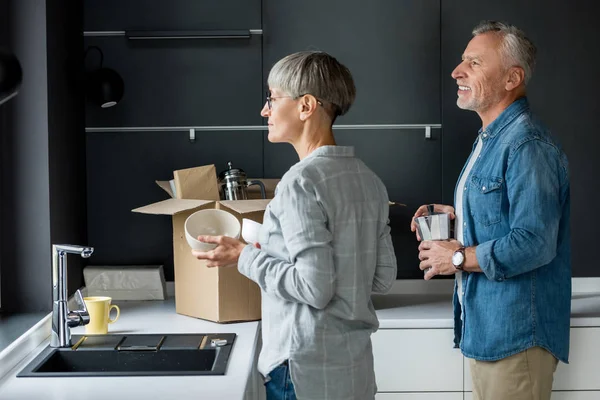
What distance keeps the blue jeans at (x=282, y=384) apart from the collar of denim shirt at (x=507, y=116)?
2.98 feet

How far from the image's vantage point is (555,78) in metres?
2.91

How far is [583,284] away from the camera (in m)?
2.93

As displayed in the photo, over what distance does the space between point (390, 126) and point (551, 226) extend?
3.62 ft

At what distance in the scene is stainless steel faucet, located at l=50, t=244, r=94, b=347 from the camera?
2.04 metres

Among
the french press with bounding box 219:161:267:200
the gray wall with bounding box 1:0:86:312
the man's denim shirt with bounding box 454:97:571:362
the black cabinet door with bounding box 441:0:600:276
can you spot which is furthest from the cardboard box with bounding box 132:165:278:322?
the black cabinet door with bounding box 441:0:600:276

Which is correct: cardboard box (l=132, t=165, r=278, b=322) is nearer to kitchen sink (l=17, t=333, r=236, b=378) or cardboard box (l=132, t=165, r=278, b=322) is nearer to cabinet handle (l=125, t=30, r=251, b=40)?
kitchen sink (l=17, t=333, r=236, b=378)

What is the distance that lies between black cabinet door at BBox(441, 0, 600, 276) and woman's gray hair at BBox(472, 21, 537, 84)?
2.44 feet

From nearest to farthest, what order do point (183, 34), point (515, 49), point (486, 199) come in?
point (486, 199) → point (515, 49) → point (183, 34)

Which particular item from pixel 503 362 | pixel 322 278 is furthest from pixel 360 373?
pixel 503 362

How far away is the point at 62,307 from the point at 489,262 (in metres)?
1.12

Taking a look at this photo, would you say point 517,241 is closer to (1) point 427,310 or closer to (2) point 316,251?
(2) point 316,251

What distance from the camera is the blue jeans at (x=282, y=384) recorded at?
156cm

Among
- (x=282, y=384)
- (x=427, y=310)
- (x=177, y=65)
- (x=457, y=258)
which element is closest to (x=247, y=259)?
(x=282, y=384)

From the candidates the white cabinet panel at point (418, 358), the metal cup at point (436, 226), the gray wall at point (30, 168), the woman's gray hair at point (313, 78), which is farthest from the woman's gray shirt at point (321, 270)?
the gray wall at point (30, 168)
